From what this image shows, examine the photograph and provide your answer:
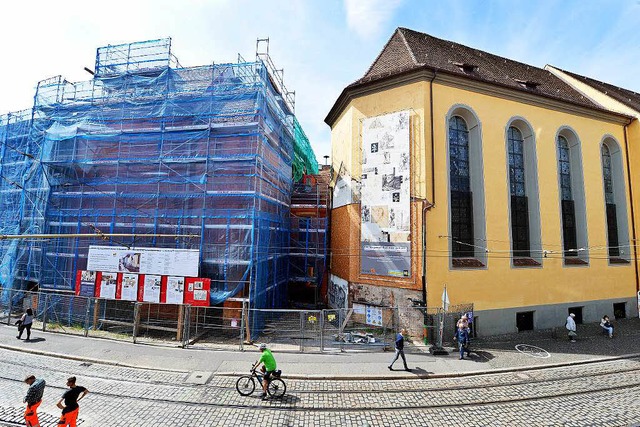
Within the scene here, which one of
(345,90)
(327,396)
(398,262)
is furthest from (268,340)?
(345,90)

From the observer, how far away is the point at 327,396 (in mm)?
9148

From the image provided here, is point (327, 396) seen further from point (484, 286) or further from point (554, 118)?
point (554, 118)

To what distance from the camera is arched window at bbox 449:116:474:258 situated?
16.7 m

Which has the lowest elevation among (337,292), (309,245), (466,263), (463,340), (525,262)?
(463,340)

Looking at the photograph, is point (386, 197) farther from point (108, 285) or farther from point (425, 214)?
point (108, 285)

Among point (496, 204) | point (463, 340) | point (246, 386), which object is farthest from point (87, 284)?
point (496, 204)

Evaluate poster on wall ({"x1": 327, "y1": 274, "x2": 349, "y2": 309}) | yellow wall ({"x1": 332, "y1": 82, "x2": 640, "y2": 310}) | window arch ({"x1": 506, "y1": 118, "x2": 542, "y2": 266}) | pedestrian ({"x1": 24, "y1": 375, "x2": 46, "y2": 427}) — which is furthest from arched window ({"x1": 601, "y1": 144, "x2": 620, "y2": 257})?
pedestrian ({"x1": 24, "y1": 375, "x2": 46, "y2": 427})

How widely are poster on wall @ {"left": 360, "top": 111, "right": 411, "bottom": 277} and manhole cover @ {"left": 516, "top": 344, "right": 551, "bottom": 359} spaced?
547cm

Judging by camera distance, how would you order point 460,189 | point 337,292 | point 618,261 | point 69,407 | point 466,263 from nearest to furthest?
point 69,407, point 466,263, point 460,189, point 337,292, point 618,261

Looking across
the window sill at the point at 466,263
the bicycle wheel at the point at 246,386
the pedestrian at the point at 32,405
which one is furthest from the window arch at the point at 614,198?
the pedestrian at the point at 32,405

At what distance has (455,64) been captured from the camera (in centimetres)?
1802

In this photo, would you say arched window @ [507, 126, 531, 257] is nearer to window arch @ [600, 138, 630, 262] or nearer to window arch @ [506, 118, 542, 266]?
window arch @ [506, 118, 542, 266]

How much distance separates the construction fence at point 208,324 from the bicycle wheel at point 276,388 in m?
3.21

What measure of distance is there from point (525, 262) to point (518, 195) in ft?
13.0
